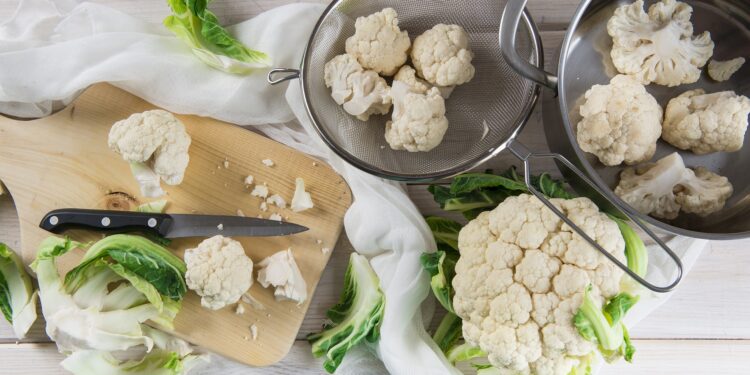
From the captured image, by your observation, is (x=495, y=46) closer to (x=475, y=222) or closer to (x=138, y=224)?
(x=475, y=222)

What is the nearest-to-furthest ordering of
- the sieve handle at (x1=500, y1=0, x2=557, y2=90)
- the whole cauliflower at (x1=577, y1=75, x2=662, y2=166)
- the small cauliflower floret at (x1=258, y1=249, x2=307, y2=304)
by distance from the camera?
the sieve handle at (x1=500, y1=0, x2=557, y2=90)
the whole cauliflower at (x1=577, y1=75, x2=662, y2=166)
the small cauliflower floret at (x1=258, y1=249, x2=307, y2=304)

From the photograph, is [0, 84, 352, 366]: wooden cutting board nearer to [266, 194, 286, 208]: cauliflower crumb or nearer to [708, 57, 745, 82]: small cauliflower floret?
[266, 194, 286, 208]: cauliflower crumb

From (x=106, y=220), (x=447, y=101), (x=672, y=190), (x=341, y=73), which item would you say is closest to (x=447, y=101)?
(x=447, y=101)

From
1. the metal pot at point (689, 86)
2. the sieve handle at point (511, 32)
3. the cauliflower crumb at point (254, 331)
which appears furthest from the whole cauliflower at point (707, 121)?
the cauliflower crumb at point (254, 331)

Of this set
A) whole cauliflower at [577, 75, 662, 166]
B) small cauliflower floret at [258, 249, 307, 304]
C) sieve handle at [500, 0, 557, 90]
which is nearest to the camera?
sieve handle at [500, 0, 557, 90]

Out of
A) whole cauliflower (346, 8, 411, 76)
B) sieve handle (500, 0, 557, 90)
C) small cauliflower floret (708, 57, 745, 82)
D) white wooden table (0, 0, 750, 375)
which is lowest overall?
white wooden table (0, 0, 750, 375)

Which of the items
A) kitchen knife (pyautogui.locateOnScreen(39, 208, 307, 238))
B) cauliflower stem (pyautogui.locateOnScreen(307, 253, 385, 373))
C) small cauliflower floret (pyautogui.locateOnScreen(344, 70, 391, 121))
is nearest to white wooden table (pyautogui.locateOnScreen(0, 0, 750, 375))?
cauliflower stem (pyautogui.locateOnScreen(307, 253, 385, 373))

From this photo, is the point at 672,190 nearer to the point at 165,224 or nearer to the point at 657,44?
the point at 657,44
